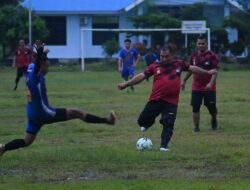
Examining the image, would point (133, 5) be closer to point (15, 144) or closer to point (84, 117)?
point (84, 117)

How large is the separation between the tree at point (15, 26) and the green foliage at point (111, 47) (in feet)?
13.3

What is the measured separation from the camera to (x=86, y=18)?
178 feet

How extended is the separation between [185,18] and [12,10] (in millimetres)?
11492

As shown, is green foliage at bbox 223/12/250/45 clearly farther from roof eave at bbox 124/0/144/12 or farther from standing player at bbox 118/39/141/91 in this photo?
standing player at bbox 118/39/141/91

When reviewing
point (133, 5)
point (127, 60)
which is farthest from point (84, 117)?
point (133, 5)

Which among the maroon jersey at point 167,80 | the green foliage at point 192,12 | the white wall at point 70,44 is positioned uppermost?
the green foliage at point 192,12

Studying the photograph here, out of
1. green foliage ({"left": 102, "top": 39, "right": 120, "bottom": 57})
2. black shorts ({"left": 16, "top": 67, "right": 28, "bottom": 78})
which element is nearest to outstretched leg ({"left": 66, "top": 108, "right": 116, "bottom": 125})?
black shorts ({"left": 16, "top": 67, "right": 28, "bottom": 78})

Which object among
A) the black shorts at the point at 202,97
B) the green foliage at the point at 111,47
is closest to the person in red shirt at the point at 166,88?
the black shorts at the point at 202,97

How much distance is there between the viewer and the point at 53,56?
54.1m

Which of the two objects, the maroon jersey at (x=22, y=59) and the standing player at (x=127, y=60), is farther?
the maroon jersey at (x=22, y=59)

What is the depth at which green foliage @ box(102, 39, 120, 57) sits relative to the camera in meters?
49.6

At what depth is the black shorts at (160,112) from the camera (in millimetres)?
12078

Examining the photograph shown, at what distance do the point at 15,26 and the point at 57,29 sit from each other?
590cm

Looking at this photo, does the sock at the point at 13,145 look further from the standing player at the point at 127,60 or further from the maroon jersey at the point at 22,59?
the maroon jersey at the point at 22,59
